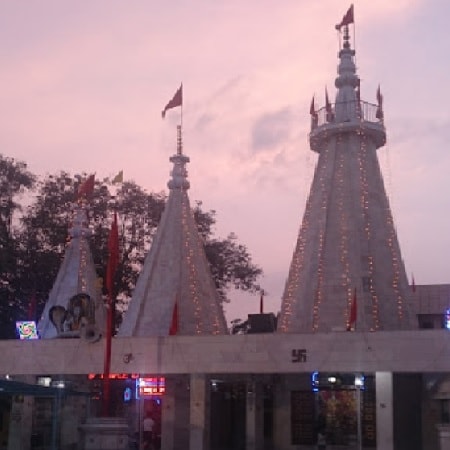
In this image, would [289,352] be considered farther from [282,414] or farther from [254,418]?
[282,414]

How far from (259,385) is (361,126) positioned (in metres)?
10.2

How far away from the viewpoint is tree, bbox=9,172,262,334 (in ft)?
151

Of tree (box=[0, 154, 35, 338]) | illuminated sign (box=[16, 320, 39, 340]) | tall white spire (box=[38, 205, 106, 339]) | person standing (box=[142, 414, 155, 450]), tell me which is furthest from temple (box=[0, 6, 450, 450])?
tree (box=[0, 154, 35, 338])

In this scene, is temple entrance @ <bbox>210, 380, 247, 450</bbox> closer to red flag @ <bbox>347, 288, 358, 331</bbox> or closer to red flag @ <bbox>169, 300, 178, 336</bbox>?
red flag @ <bbox>169, 300, 178, 336</bbox>

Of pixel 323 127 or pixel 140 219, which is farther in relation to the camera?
pixel 140 219

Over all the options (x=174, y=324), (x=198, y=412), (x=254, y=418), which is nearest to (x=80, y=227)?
(x=174, y=324)

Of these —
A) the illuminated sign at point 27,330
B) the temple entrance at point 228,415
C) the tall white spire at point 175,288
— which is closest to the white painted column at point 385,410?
the temple entrance at point 228,415

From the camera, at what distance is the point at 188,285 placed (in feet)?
105

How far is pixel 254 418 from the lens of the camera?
88.8 feet

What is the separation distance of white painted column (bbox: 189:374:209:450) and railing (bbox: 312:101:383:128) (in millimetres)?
11061

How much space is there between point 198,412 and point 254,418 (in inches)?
79.4

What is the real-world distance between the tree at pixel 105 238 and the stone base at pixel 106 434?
21765 mm

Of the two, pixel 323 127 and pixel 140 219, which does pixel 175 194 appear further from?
pixel 140 219

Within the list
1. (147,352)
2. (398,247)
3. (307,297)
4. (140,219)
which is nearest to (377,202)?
(398,247)
